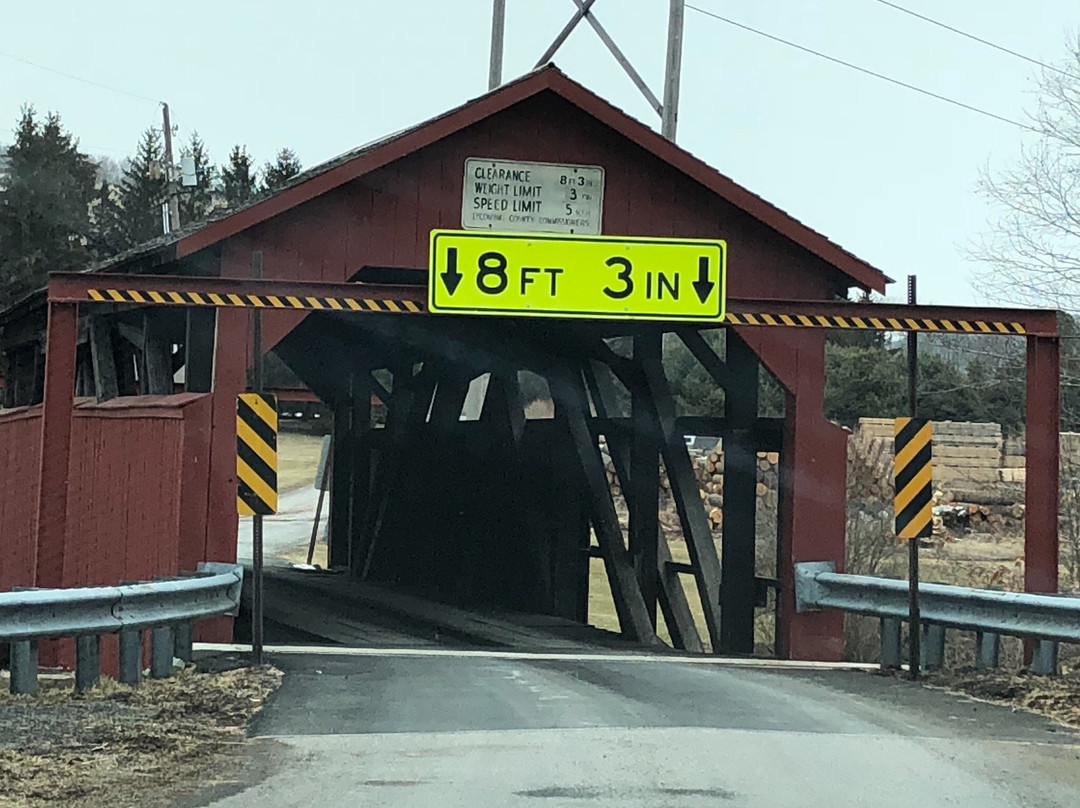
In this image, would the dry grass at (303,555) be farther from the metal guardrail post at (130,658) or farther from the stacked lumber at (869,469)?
the metal guardrail post at (130,658)

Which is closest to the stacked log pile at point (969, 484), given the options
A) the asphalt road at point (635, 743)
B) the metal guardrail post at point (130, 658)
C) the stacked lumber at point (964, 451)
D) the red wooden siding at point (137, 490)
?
the stacked lumber at point (964, 451)

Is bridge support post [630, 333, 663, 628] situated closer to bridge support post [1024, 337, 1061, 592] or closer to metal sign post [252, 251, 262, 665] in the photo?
bridge support post [1024, 337, 1061, 592]

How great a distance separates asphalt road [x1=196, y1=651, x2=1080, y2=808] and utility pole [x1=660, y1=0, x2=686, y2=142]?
371 inches

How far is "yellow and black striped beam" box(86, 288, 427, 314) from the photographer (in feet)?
36.3

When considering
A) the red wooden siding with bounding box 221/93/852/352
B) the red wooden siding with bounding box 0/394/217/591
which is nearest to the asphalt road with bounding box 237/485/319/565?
the red wooden siding with bounding box 0/394/217/591

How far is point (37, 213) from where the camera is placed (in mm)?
55031

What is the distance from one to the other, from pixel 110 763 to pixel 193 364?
22.3 ft

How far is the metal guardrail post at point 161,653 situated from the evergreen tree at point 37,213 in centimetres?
4496

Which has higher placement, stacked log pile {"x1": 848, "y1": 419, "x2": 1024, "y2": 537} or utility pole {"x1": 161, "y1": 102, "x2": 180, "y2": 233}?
utility pole {"x1": 161, "y1": 102, "x2": 180, "y2": 233}

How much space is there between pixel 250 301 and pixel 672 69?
9111 millimetres

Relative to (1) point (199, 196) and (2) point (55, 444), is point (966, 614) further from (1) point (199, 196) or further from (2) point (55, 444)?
(1) point (199, 196)

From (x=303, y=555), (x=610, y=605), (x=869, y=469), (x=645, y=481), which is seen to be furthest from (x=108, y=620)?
(x=303, y=555)

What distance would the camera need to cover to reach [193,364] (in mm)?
13359

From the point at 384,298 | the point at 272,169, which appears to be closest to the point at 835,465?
the point at 384,298
